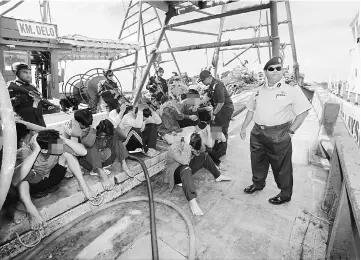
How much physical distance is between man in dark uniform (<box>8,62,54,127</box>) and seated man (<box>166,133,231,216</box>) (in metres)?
2.50

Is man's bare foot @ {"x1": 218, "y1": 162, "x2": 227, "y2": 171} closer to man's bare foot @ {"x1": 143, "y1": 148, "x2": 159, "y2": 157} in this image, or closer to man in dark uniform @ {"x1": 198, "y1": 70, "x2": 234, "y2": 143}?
man in dark uniform @ {"x1": 198, "y1": 70, "x2": 234, "y2": 143}

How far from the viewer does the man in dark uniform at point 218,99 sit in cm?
425

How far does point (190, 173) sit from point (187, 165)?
15cm

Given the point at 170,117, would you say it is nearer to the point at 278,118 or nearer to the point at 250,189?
the point at 250,189

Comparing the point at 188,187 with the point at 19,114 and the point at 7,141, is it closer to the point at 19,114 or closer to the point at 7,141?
the point at 7,141

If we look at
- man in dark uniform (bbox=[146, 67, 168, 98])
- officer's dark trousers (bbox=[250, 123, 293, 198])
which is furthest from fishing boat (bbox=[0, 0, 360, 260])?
man in dark uniform (bbox=[146, 67, 168, 98])

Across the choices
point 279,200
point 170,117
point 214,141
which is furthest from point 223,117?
point 279,200

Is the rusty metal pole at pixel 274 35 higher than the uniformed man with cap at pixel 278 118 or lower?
higher

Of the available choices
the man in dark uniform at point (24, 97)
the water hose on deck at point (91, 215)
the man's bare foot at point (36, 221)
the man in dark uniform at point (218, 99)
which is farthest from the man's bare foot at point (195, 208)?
the man in dark uniform at point (24, 97)

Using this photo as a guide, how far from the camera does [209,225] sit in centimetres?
259

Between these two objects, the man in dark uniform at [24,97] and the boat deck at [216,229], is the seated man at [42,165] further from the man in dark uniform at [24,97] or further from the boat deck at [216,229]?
the man in dark uniform at [24,97]

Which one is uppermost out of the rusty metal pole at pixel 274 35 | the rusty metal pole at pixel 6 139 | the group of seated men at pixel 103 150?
the rusty metal pole at pixel 274 35

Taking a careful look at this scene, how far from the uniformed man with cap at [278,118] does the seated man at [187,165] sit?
2.88 feet

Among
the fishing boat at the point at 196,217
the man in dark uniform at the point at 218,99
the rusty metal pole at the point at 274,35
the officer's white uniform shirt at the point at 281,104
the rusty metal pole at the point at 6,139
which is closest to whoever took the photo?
the rusty metal pole at the point at 6,139
